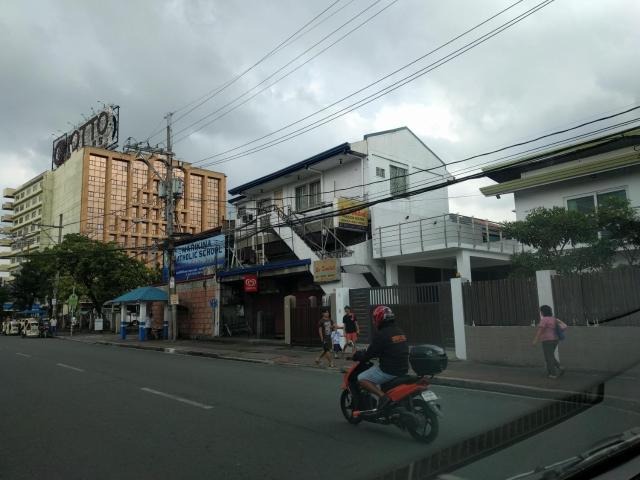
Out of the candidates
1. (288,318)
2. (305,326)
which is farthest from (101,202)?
(305,326)

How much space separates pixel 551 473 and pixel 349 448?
113 inches

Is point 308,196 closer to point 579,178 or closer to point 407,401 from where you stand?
point 579,178

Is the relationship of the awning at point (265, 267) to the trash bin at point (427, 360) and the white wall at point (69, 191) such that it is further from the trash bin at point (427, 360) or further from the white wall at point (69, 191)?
the white wall at point (69, 191)

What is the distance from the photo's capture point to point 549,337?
11070 millimetres

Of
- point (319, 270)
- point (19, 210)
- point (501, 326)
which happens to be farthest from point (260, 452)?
point (19, 210)

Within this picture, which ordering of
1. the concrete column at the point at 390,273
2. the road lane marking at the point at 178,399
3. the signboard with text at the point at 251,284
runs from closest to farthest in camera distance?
the road lane marking at the point at 178,399
the concrete column at the point at 390,273
the signboard with text at the point at 251,284

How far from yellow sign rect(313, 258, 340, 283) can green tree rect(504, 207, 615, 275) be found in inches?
335

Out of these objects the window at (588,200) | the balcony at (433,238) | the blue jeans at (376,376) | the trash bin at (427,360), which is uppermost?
the window at (588,200)

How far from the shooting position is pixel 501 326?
13.8 metres

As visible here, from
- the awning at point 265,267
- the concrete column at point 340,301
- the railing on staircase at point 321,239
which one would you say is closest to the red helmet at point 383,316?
the concrete column at point 340,301

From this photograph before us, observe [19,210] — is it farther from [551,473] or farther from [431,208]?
[551,473]

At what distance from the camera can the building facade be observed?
7562cm

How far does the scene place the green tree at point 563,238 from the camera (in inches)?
503

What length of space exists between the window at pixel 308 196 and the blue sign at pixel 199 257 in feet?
15.4
